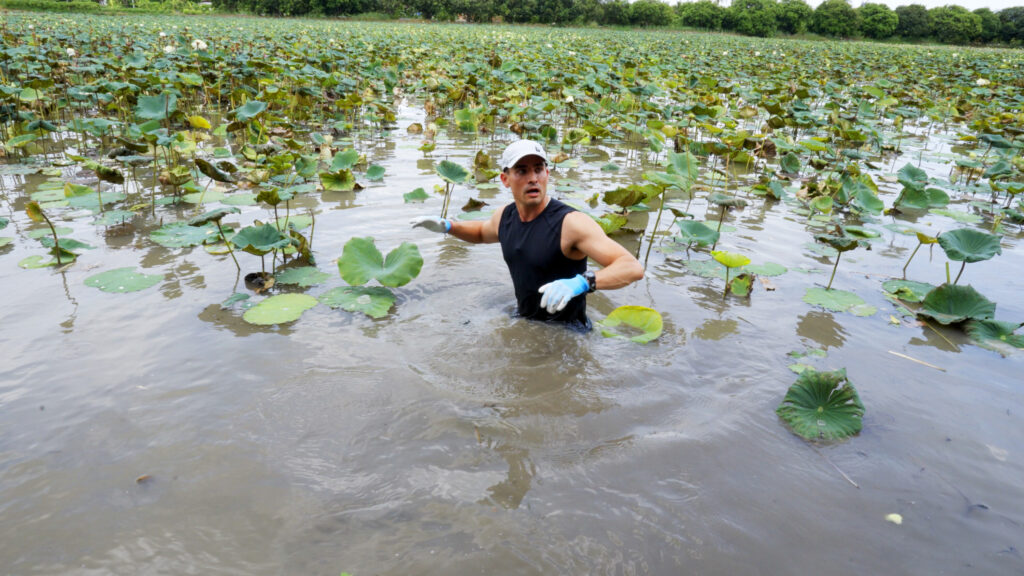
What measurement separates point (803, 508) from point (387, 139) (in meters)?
7.35

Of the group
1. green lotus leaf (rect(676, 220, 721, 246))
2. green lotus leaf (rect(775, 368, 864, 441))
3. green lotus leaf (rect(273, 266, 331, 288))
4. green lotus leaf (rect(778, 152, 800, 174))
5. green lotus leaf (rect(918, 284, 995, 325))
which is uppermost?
green lotus leaf (rect(778, 152, 800, 174))

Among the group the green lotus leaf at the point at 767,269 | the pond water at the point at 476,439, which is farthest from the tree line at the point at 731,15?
the pond water at the point at 476,439

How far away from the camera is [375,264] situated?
353 cm

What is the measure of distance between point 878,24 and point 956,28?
19.2ft

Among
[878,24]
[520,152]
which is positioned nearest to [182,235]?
[520,152]

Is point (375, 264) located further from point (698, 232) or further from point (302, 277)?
point (698, 232)

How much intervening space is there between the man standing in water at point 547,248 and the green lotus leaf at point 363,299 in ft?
2.76

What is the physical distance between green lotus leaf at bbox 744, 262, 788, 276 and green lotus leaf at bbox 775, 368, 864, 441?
5.62 ft

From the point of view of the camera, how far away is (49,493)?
1.88 metres

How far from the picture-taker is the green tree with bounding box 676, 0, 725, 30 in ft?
176

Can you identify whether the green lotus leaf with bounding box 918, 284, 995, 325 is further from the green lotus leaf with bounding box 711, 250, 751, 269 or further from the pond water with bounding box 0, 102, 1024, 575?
the green lotus leaf with bounding box 711, 250, 751, 269

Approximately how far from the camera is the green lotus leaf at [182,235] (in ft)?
12.0

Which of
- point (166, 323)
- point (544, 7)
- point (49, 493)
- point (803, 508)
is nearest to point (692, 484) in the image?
point (803, 508)

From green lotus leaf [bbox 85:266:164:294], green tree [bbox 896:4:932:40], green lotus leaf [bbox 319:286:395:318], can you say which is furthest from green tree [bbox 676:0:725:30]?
green lotus leaf [bbox 85:266:164:294]
